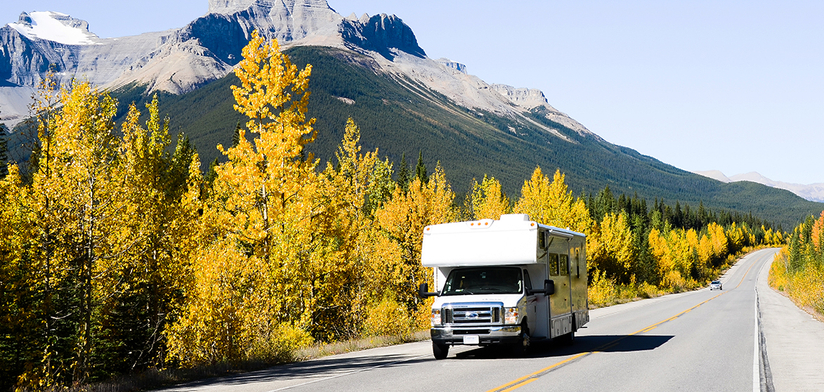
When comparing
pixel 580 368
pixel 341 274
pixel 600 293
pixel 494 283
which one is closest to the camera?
pixel 580 368

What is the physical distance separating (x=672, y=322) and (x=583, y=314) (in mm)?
9612

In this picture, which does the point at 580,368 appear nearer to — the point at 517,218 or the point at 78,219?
the point at 517,218

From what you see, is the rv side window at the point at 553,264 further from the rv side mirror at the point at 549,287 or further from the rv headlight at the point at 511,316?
the rv headlight at the point at 511,316

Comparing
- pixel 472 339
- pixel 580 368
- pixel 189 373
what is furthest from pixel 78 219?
pixel 580 368

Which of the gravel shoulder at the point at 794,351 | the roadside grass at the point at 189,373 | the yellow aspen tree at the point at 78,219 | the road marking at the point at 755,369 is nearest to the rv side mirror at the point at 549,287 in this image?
the road marking at the point at 755,369

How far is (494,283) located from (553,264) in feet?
6.31

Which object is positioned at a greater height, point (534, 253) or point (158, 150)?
point (158, 150)

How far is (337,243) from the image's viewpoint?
25875 mm

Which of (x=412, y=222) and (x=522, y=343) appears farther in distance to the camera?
(x=412, y=222)

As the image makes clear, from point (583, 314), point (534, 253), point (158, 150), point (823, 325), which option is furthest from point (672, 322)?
point (158, 150)

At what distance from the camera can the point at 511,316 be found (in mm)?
14297

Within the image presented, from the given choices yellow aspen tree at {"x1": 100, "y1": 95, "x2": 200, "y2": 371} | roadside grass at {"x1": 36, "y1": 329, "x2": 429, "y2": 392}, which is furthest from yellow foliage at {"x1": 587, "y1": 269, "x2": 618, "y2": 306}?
yellow aspen tree at {"x1": 100, "y1": 95, "x2": 200, "y2": 371}

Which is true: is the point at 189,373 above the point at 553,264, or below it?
below

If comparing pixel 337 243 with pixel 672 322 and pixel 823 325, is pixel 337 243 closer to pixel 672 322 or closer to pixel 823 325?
pixel 672 322
